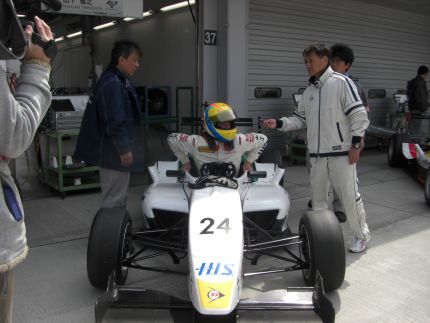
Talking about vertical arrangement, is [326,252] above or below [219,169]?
below

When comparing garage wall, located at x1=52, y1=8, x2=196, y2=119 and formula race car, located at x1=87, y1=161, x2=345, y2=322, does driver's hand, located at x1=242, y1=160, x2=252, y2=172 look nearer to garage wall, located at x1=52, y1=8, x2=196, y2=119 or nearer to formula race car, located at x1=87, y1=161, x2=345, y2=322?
formula race car, located at x1=87, y1=161, x2=345, y2=322

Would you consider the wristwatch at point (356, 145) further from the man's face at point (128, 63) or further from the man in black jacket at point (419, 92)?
the man in black jacket at point (419, 92)

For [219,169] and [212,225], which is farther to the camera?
[219,169]

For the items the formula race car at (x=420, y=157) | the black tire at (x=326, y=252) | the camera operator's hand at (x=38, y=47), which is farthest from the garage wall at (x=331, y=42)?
the camera operator's hand at (x=38, y=47)

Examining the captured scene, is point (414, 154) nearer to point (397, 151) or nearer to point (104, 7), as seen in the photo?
point (397, 151)

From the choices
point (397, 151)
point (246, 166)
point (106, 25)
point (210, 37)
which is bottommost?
point (397, 151)

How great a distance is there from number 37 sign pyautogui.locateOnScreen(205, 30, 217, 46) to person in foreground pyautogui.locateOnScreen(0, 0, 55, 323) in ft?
21.7

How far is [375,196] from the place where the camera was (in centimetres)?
677

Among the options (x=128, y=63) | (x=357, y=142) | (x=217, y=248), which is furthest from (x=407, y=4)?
(x=217, y=248)

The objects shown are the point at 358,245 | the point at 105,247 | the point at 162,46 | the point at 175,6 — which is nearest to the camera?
the point at 105,247

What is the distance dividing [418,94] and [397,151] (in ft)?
5.07

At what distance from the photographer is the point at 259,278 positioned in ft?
12.6

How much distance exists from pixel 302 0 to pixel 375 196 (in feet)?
16.2

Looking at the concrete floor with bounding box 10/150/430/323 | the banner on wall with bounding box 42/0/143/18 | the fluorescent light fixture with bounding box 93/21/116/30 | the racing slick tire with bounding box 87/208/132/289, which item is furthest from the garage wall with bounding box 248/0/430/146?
the fluorescent light fixture with bounding box 93/21/116/30
